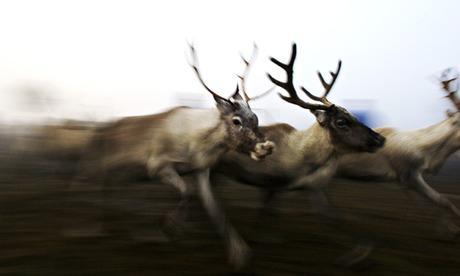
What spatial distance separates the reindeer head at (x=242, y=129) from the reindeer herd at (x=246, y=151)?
11 mm

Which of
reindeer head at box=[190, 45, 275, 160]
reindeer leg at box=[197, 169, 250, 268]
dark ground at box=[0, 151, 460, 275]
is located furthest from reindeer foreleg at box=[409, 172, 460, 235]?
reindeer leg at box=[197, 169, 250, 268]

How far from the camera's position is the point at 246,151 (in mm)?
5406

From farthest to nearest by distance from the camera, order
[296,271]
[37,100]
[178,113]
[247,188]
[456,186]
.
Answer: [456,186], [37,100], [247,188], [178,113], [296,271]

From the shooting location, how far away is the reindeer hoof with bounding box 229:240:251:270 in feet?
14.9

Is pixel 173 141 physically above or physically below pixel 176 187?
above

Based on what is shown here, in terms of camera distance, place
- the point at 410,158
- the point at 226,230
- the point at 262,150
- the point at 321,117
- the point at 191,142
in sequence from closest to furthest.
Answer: the point at 226,230
the point at 262,150
the point at 191,142
the point at 321,117
the point at 410,158

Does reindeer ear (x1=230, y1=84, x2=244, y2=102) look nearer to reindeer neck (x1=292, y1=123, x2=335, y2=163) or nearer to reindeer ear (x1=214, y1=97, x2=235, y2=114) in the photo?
reindeer ear (x1=214, y1=97, x2=235, y2=114)

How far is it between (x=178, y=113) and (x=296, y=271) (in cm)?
225

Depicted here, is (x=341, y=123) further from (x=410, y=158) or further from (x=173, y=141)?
(x=173, y=141)

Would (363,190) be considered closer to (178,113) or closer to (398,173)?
(398,173)

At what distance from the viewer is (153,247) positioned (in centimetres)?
504

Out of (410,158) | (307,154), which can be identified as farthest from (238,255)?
(410,158)

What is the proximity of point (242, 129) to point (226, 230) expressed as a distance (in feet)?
3.82

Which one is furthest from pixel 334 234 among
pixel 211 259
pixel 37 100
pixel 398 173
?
pixel 37 100
